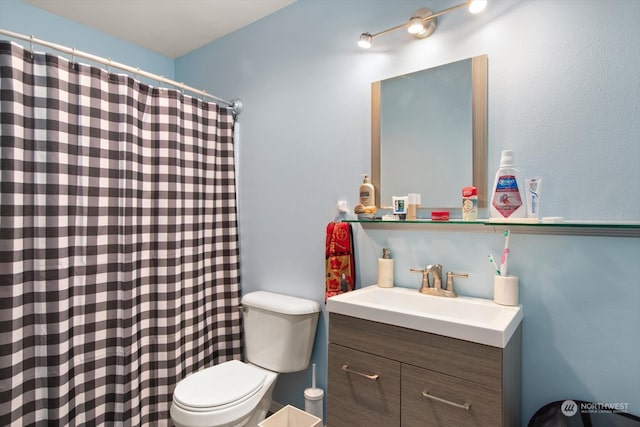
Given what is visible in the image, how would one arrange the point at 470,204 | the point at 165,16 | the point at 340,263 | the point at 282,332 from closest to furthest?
1. the point at 470,204
2. the point at 340,263
3. the point at 282,332
4. the point at 165,16

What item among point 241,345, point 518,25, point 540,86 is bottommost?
point 241,345

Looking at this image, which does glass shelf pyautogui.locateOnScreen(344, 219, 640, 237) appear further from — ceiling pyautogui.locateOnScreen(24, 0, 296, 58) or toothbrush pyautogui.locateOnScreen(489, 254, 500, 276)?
ceiling pyautogui.locateOnScreen(24, 0, 296, 58)

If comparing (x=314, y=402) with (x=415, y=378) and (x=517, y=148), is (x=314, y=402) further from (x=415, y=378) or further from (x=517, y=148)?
(x=517, y=148)

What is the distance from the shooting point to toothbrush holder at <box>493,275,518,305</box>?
1278 millimetres

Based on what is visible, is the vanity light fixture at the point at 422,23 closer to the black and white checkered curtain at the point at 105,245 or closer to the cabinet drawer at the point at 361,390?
the black and white checkered curtain at the point at 105,245

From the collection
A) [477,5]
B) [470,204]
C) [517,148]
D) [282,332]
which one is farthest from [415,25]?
[282,332]

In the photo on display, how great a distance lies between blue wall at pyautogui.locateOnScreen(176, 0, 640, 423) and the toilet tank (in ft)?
0.35

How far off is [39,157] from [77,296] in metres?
0.63

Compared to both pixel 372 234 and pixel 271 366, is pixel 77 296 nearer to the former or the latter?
pixel 271 366

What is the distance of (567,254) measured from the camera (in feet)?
4.03

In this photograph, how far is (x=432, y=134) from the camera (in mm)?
1530

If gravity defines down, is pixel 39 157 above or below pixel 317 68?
below

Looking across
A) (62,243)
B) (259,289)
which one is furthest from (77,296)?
(259,289)

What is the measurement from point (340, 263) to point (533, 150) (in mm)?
968
